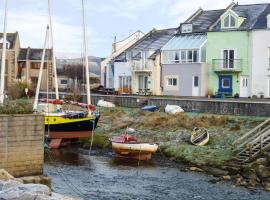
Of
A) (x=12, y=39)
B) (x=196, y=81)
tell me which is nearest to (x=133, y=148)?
(x=196, y=81)

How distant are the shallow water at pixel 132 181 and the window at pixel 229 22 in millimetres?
26773

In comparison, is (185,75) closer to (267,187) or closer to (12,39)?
(267,187)

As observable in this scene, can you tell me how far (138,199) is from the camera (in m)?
21.0

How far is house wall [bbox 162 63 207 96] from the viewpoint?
183 ft

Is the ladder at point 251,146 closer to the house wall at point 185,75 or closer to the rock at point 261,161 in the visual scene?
the rock at point 261,161

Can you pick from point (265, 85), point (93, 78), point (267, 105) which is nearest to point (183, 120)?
point (267, 105)

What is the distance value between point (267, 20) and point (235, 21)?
11.6ft

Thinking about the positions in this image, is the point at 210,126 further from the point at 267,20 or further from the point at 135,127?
the point at 267,20

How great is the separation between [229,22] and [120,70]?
15972 mm

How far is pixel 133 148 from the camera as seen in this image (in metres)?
30.6

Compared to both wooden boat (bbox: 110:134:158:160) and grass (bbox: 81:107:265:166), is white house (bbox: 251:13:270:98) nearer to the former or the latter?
grass (bbox: 81:107:265:166)

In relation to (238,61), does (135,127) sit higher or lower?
lower

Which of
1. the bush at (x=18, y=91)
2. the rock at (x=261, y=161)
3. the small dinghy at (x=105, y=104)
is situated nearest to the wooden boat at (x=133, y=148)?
the rock at (x=261, y=161)

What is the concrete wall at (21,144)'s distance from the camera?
19203 mm
